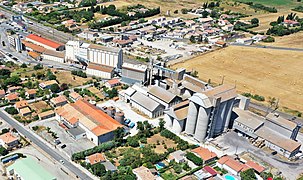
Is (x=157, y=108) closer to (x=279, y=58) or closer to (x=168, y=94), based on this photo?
(x=168, y=94)

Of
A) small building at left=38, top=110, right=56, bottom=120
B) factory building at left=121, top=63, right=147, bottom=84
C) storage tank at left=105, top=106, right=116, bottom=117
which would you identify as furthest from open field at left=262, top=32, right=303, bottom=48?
small building at left=38, top=110, right=56, bottom=120

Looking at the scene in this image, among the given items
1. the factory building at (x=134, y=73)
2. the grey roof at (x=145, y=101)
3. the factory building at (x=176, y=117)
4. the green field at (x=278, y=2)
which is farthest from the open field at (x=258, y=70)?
the green field at (x=278, y=2)

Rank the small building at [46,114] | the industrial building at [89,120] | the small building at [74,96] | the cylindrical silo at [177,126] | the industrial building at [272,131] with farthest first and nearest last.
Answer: the small building at [74,96]
the small building at [46,114]
the cylindrical silo at [177,126]
the industrial building at [272,131]
the industrial building at [89,120]

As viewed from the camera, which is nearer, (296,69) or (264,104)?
(264,104)

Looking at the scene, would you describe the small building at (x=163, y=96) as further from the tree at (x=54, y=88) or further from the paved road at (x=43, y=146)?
the paved road at (x=43, y=146)

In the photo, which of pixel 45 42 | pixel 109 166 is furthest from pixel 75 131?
pixel 45 42

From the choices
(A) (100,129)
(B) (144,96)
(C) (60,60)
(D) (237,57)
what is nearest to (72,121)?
(A) (100,129)

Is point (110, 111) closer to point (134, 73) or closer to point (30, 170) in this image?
point (134, 73)
